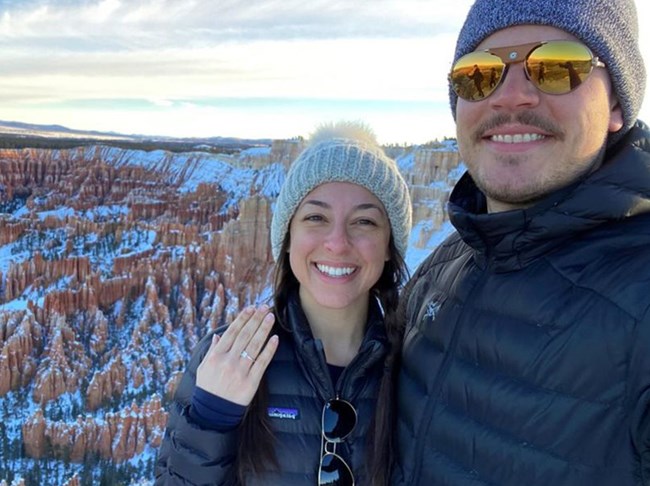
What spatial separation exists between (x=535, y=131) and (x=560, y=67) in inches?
4.6

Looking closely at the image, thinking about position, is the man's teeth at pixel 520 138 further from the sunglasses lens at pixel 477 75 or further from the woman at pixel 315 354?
the woman at pixel 315 354

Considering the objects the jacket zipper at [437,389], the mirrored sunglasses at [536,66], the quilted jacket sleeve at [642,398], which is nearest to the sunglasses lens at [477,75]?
the mirrored sunglasses at [536,66]

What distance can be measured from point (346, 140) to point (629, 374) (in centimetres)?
100

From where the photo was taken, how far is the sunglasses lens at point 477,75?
1081 mm

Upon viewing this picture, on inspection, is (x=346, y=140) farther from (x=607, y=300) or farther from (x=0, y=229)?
(x=0, y=229)

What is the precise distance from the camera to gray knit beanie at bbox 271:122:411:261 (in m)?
1.48

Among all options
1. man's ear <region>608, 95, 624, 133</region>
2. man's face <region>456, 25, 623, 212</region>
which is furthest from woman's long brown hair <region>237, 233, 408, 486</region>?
man's ear <region>608, 95, 624, 133</region>

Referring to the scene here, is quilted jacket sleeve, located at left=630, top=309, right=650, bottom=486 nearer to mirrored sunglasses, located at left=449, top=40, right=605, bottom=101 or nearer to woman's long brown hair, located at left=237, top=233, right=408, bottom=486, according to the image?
mirrored sunglasses, located at left=449, top=40, right=605, bottom=101

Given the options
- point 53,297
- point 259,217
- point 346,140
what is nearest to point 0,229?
point 53,297

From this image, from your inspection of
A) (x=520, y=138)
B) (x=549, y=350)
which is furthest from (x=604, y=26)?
(x=549, y=350)

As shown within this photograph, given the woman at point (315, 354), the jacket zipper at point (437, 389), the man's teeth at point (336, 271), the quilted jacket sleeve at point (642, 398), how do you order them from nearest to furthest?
the quilted jacket sleeve at point (642, 398), the jacket zipper at point (437, 389), the woman at point (315, 354), the man's teeth at point (336, 271)

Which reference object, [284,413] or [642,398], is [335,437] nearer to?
[284,413]

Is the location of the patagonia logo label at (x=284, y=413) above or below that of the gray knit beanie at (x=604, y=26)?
below

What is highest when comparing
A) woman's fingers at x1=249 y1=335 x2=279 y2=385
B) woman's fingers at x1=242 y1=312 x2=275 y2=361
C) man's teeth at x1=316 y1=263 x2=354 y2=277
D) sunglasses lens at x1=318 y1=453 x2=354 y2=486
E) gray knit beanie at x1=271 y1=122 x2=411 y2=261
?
gray knit beanie at x1=271 y1=122 x2=411 y2=261
